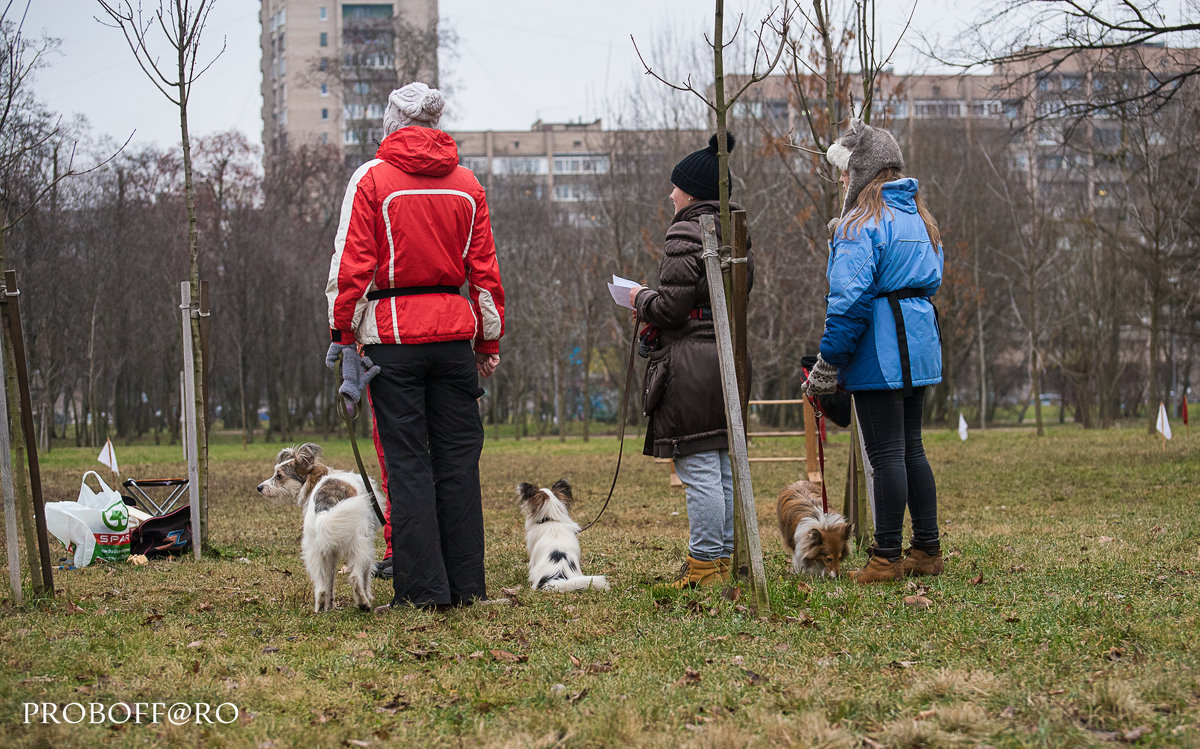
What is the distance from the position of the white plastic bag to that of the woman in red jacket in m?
2.71

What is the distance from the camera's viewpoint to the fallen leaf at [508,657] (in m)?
3.70

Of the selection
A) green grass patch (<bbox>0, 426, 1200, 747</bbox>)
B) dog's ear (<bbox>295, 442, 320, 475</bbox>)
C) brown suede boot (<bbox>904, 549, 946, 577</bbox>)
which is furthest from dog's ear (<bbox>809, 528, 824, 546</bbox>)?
dog's ear (<bbox>295, 442, 320, 475</bbox>)

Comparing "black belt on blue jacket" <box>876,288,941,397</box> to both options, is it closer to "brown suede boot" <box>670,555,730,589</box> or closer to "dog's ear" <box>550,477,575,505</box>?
"brown suede boot" <box>670,555,730,589</box>

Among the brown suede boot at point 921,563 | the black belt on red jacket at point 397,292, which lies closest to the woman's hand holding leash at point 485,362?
the black belt on red jacket at point 397,292

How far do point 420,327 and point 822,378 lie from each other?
192 centimetres

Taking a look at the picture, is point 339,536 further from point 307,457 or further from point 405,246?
point 405,246

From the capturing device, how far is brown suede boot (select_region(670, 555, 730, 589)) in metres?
4.86

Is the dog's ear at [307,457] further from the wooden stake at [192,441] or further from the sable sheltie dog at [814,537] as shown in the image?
the sable sheltie dog at [814,537]

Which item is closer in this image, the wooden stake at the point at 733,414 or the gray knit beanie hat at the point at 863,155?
the wooden stake at the point at 733,414

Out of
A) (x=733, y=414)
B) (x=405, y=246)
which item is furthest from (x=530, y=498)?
(x=733, y=414)

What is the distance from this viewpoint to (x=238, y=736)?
2.83 meters

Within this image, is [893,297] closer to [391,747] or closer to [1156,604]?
[1156,604]

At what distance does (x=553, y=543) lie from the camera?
17.8 ft

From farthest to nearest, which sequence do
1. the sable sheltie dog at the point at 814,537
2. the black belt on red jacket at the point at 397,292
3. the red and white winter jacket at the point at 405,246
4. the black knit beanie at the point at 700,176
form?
the sable sheltie dog at the point at 814,537 → the black knit beanie at the point at 700,176 → the black belt on red jacket at the point at 397,292 → the red and white winter jacket at the point at 405,246
